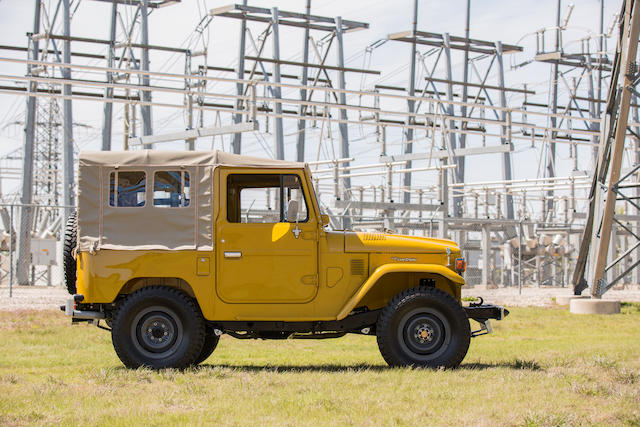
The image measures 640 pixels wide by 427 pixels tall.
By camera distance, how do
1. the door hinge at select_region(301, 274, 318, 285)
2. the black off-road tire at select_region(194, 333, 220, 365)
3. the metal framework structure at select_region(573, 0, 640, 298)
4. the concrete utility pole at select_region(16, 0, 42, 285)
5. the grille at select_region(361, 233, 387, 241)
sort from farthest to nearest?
the concrete utility pole at select_region(16, 0, 42, 285)
the metal framework structure at select_region(573, 0, 640, 298)
the black off-road tire at select_region(194, 333, 220, 365)
the grille at select_region(361, 233, 387, 241)
the door hinge at select_region(301, 274, 318, 285)

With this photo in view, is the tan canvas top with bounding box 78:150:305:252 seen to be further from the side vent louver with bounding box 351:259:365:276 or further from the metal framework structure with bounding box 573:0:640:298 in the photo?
the metal framework structure with bounding box 573:0:640:298

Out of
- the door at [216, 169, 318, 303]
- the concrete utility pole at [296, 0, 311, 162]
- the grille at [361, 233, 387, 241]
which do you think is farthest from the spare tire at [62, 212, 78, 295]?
the concrete utility pole at [296, 0, 311, 162]

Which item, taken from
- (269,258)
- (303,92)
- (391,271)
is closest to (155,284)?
(269,258)

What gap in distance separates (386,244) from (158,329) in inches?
110

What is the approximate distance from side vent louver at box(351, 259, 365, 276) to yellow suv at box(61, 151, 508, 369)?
1cm

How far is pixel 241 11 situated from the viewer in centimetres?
3131

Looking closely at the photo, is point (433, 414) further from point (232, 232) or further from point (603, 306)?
point (603, 306)

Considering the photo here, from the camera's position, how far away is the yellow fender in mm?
9320

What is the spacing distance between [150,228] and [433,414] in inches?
165

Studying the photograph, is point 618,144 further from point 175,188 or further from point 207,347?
point 175,188

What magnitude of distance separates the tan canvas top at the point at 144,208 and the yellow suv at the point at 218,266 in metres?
0.01

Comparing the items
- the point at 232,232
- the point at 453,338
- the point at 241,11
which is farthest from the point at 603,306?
the point at 241,11

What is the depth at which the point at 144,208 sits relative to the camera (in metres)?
9.59

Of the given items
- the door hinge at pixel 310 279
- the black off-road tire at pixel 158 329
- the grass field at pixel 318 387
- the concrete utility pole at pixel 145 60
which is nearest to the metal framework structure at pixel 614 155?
the grass field at pixel 318 387
